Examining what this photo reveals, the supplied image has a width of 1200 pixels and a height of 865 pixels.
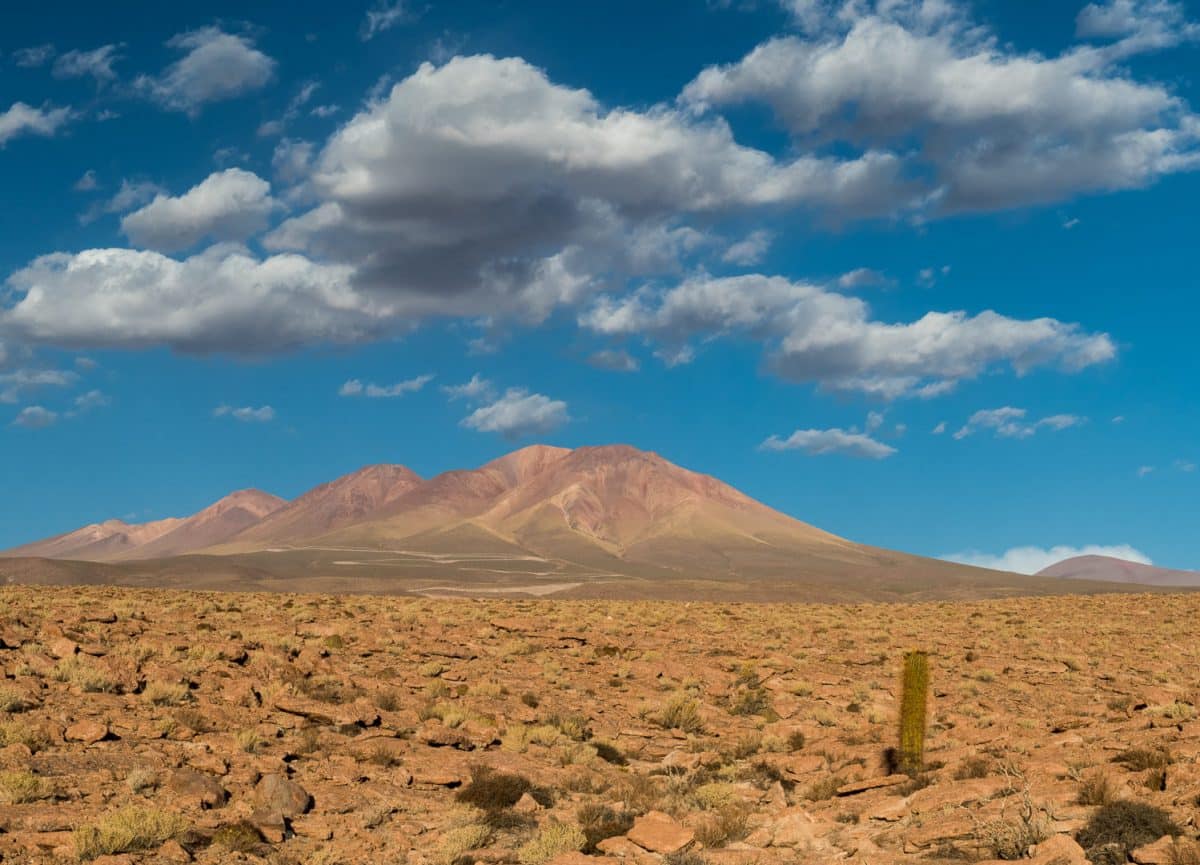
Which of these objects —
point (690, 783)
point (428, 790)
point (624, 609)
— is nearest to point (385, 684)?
point (428, 790)

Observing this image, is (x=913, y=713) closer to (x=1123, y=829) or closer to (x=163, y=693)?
(x=1123, y=829)

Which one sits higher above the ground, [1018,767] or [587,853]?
[1018,767]

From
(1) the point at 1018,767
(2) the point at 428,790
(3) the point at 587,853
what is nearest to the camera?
(3) the point at 587,853

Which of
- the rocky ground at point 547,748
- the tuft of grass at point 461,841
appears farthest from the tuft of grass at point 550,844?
the tuft of grass at point 461,841

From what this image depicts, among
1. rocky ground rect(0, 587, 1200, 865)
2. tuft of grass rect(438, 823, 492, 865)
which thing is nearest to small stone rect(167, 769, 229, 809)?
rocky ground rect(0, 587, 1200, 865)

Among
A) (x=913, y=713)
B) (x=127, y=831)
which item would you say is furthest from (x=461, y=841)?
(x=913, y=713)

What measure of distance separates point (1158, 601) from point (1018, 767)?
163 feet

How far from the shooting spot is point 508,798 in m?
16.4

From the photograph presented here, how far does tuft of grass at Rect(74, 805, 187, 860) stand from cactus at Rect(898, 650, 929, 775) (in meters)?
12.1

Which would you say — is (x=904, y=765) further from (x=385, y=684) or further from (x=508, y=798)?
(x=385, y=684)

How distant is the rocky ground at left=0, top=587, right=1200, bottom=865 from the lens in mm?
13234

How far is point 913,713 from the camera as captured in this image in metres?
17.6

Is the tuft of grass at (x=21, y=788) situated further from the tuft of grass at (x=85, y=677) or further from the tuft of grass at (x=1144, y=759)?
the tuft of grass at (x=1144, y=759)

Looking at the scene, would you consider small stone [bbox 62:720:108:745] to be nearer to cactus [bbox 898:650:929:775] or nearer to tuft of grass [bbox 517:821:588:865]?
tuft of grass [bbox 517:821:588:865]
